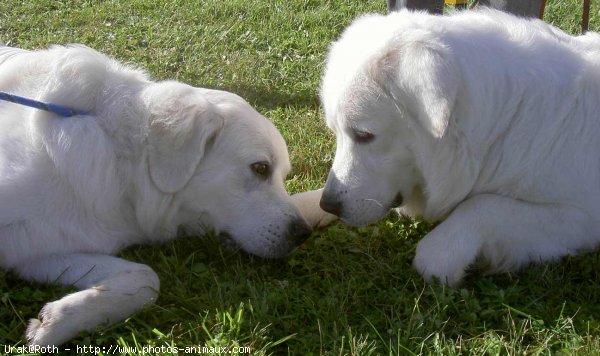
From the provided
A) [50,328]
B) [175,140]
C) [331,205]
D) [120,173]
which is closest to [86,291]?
[50,328]

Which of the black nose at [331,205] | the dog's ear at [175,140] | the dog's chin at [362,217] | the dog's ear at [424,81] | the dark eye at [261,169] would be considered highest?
the dog's ear at [424,81]

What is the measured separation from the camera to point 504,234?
3.57m

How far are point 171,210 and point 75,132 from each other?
64 cm

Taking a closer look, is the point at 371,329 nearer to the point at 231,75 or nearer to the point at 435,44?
the point at 435,44

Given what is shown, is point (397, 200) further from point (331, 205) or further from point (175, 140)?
point (175, 140)

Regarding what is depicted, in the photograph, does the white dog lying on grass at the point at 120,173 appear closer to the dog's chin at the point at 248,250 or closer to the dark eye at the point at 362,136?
the dog's chin at the point at 248,250

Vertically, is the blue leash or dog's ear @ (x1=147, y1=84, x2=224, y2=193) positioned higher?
the blue leash

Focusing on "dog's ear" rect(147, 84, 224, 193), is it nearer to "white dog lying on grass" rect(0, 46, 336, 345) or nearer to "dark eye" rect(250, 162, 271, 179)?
"white dog lying on grass" rect(0, 46, 336, 345)

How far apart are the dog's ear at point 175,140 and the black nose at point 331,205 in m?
0.69

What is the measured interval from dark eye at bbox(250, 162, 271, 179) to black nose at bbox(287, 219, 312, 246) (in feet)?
1.06

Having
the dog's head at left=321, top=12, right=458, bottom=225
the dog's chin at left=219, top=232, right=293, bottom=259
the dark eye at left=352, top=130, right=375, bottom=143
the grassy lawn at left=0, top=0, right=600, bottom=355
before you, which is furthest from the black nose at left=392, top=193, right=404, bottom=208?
the dog's chin at left=219, top=232, right=293, bottom=259

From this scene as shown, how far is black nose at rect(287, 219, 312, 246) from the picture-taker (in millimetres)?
3775

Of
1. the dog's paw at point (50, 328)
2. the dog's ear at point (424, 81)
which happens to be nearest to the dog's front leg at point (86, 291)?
the dog's paw at point (50, 328)

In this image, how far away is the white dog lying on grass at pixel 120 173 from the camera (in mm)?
3455
